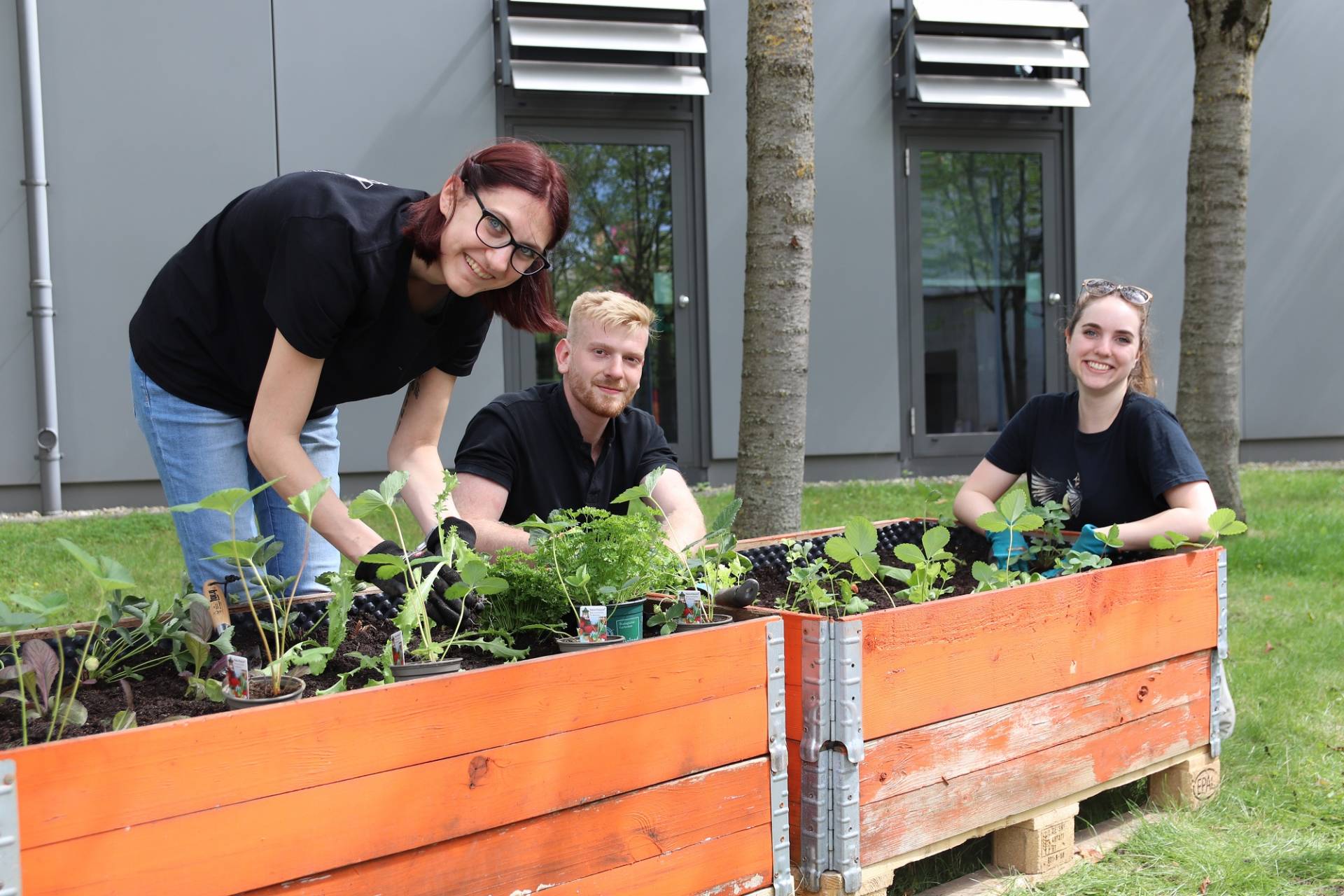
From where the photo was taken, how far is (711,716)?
167 centimetres

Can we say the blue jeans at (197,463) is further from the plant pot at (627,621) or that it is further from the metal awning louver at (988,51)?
the metal awning louver at (988,51)

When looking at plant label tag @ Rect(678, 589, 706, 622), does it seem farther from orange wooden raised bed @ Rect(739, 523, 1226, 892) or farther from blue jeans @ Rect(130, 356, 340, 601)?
blue jeans @ Rect(130, 356, 340, 601)

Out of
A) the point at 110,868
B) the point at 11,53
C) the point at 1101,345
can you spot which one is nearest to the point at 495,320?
the point at 11,53

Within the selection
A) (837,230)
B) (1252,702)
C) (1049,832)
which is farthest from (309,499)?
(837,230)

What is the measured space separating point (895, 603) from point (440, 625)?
100 centimetres

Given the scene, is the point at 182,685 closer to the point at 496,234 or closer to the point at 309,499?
the point at 309,499

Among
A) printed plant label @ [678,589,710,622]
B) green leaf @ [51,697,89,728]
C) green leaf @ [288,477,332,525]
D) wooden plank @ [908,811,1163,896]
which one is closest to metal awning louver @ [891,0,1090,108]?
wooden plank @ [908,811,1163,896]

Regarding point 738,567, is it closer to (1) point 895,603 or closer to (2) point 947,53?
(1) point 895,603

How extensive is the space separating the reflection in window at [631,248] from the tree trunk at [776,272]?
3.38 m

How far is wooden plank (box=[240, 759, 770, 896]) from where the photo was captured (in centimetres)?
137

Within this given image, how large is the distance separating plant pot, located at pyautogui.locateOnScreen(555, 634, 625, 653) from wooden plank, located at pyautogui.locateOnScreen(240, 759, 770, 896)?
0.69 ft

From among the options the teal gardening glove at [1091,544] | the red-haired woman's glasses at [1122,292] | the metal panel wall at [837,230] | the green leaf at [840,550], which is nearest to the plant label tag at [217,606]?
the green leaf at [840,550]

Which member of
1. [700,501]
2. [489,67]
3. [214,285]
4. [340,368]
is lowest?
[700,501]

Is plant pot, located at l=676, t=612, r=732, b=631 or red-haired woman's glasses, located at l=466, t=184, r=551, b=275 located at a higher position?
red-haired woman's glasses, located at l=466, t=184, r=551, b=275
